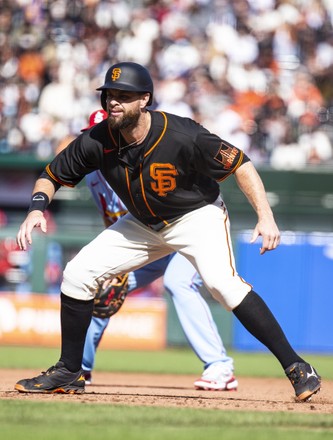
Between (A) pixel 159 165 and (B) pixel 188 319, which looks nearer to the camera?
(A) pixel 159 165

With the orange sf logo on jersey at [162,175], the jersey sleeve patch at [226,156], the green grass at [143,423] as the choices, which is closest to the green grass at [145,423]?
the green grass at [143,423]

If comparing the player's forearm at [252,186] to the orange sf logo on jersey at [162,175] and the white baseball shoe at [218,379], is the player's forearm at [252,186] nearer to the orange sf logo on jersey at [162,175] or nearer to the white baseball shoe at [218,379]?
the orange sf logo on jersey at [162,175]

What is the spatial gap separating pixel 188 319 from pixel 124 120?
2.25 metres

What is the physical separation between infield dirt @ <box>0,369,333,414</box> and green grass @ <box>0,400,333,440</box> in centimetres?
39

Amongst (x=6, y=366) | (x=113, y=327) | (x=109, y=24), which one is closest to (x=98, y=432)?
(x=6, y=366)

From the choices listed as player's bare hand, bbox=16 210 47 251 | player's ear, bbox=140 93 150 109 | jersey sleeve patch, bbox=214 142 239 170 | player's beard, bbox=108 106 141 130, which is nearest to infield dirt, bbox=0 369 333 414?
player's bare hand, bbox=16 210 47 251

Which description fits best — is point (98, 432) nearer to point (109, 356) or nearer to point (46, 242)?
point (109, 356)

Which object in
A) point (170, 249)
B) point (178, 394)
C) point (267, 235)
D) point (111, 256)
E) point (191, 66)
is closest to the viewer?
point (267, 235)

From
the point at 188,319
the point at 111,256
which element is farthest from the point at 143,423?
the point at 188,319

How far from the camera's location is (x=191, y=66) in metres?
15.3

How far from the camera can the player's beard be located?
567cm

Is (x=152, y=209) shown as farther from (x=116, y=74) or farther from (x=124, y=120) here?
(x=116, y=74)

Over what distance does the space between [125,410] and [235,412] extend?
0.62m

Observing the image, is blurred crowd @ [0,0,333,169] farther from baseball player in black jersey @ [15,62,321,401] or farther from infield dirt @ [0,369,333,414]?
baseball player in black jersey @ [15,62,321,401]
